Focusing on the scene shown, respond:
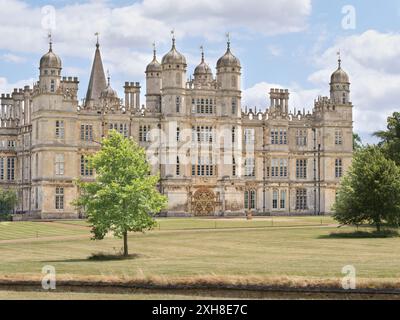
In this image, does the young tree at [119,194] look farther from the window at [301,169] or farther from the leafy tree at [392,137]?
the window at [301,169]

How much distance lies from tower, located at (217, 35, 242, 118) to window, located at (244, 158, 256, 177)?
20.1 feet

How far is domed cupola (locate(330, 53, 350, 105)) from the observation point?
108m

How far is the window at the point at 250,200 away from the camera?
343 feet

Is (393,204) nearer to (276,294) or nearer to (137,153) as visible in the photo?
(137,153)

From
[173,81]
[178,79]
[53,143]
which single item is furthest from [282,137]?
[53,143]

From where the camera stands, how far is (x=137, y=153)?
55219 millimetres

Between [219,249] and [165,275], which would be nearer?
[165,275]

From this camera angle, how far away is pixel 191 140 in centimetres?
10012

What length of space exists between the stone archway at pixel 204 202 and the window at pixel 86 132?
13.1m

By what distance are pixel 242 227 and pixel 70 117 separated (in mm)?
28849

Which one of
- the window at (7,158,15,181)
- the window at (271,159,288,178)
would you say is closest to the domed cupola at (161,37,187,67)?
the window at (271,159,288,178)

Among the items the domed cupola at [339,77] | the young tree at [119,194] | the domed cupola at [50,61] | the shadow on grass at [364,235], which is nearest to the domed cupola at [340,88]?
the domed cupola at [339,77]

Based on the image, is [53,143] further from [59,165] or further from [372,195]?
[372,195]
